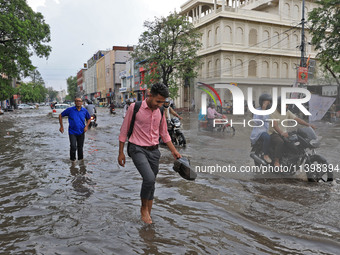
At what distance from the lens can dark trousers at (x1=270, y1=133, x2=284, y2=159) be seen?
620 centimetres

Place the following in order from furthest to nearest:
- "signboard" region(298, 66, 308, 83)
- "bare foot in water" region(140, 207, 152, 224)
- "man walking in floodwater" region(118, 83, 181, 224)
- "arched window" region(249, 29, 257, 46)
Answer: "arched window" region(249, 29, 257, 46) < "signboard" region(298, 66, 308, 83) < "bare foot in water" region(140, 207, 152, 224) < "man walking in floodwater" region(118, 83, 181, 224)

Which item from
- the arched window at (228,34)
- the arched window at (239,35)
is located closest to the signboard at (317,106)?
the arched window at (228,34)

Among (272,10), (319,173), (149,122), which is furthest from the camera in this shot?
(272,10)

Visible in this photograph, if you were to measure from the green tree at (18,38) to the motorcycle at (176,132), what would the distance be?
16626 millimetres

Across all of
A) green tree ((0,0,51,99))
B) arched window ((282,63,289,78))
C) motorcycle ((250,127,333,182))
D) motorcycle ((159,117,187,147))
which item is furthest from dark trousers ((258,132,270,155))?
arched window ((282,63,289,78))

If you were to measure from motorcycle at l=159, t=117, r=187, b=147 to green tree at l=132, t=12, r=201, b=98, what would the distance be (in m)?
21.1

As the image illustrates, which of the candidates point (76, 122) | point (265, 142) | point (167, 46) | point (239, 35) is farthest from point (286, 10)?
point (76, 122)

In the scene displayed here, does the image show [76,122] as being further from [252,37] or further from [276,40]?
[276,40]

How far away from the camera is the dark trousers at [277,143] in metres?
6.20

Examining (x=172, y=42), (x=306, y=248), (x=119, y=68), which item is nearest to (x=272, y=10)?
(x=172, y=42)

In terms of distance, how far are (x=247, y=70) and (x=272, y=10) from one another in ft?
36.4

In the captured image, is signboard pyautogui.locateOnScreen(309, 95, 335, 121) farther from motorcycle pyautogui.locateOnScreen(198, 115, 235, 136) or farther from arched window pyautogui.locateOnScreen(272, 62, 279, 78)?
arched window pyautogui.locateOnScreen(272, 62, 279, 78)

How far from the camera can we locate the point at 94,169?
287 inches

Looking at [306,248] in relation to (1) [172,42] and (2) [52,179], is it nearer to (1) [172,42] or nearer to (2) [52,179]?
(2) [52,179]
